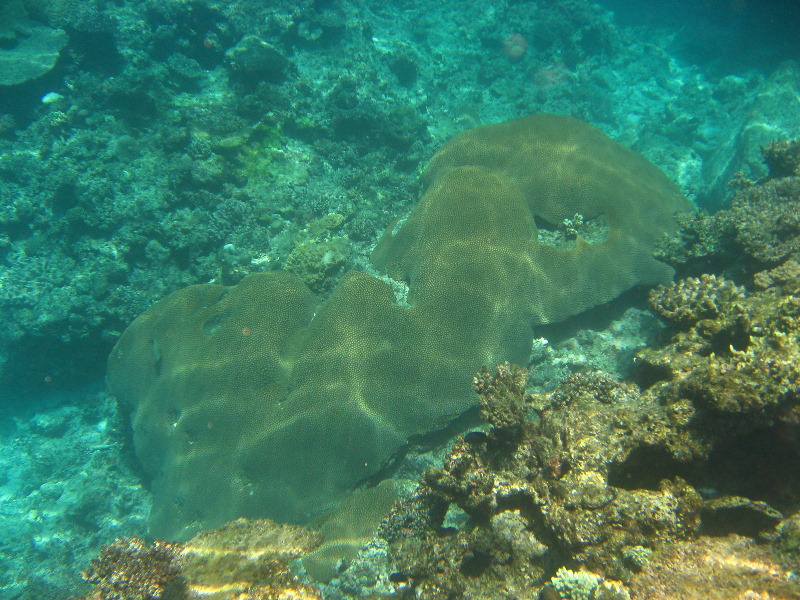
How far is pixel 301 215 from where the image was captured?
25.3 ft

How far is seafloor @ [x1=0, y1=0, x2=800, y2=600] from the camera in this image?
2.77m

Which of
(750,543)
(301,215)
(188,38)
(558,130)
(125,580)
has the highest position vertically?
(558,130)

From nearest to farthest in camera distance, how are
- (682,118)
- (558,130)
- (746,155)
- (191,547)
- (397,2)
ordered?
(191,547), (558,130), (746,155), (682,118), (397,2)

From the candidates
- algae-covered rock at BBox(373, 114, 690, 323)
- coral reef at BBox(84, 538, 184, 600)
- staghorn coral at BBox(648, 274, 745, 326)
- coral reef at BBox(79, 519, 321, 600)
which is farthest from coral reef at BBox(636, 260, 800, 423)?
coral reef at BBox(84, 538, 184, 600)

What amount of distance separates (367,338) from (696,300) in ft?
13.2

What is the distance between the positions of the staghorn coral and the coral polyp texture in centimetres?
79

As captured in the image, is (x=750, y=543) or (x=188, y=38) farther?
(x=188, y=38)

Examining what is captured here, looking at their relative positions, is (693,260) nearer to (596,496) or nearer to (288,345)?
(596,496)

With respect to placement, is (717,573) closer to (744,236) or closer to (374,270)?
(744,236)

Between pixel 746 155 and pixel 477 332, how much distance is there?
7343 millimetres

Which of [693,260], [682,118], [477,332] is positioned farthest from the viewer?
[682,118]

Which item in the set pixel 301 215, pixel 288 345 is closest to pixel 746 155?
pixel 301 215

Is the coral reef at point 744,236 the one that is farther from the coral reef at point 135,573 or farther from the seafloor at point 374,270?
the coral reef at point 135,573

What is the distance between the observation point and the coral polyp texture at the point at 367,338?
4848mm
